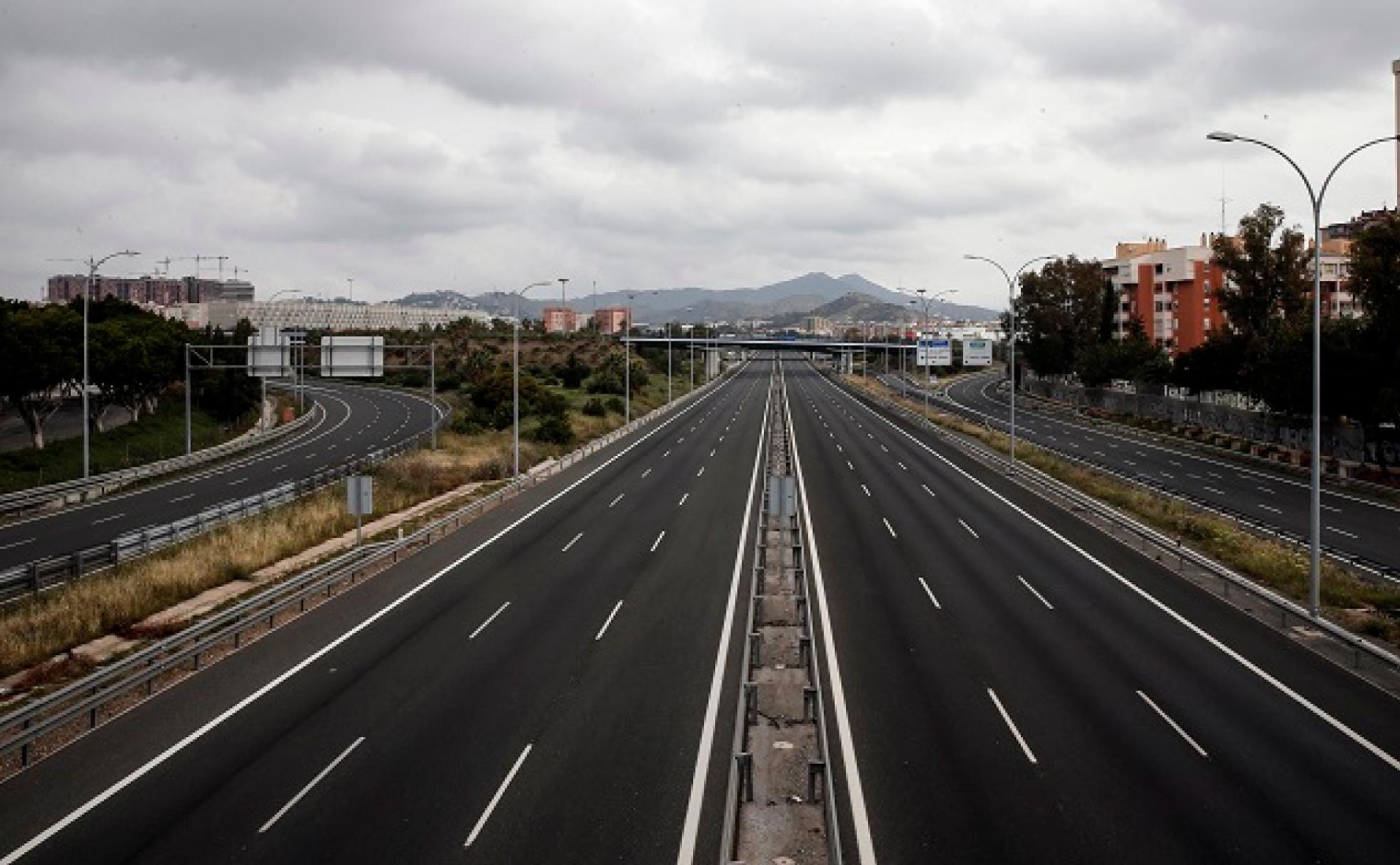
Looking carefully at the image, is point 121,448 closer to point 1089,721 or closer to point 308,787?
point 308,787

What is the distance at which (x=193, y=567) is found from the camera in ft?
87.2

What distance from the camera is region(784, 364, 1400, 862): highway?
38.2 ft

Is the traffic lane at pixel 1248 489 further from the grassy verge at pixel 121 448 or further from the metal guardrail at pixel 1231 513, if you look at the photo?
the grassy verge at pixel 121 448

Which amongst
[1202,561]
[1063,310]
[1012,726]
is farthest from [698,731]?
[1063,310]

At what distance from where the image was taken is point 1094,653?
19.0 metres

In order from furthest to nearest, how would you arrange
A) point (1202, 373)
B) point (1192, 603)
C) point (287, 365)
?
point (1202, 373) → point (287, 365) → point (1192, 603)

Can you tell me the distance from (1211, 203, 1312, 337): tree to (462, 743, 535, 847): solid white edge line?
62905 millimetres

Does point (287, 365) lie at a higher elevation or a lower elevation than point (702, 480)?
higher

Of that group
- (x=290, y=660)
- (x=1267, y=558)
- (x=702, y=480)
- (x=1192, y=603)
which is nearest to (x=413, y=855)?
(x=290, y=660)

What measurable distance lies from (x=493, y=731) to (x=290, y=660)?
20.4 feet

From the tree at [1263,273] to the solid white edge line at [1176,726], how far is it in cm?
5530

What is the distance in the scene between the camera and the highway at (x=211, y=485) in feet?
112

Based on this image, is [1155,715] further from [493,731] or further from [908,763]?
[493,731]

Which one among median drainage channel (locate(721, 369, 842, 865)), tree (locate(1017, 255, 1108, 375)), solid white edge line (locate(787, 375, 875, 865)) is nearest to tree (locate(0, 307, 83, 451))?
solid white edge line (locate(787, 375, 875, 865))
